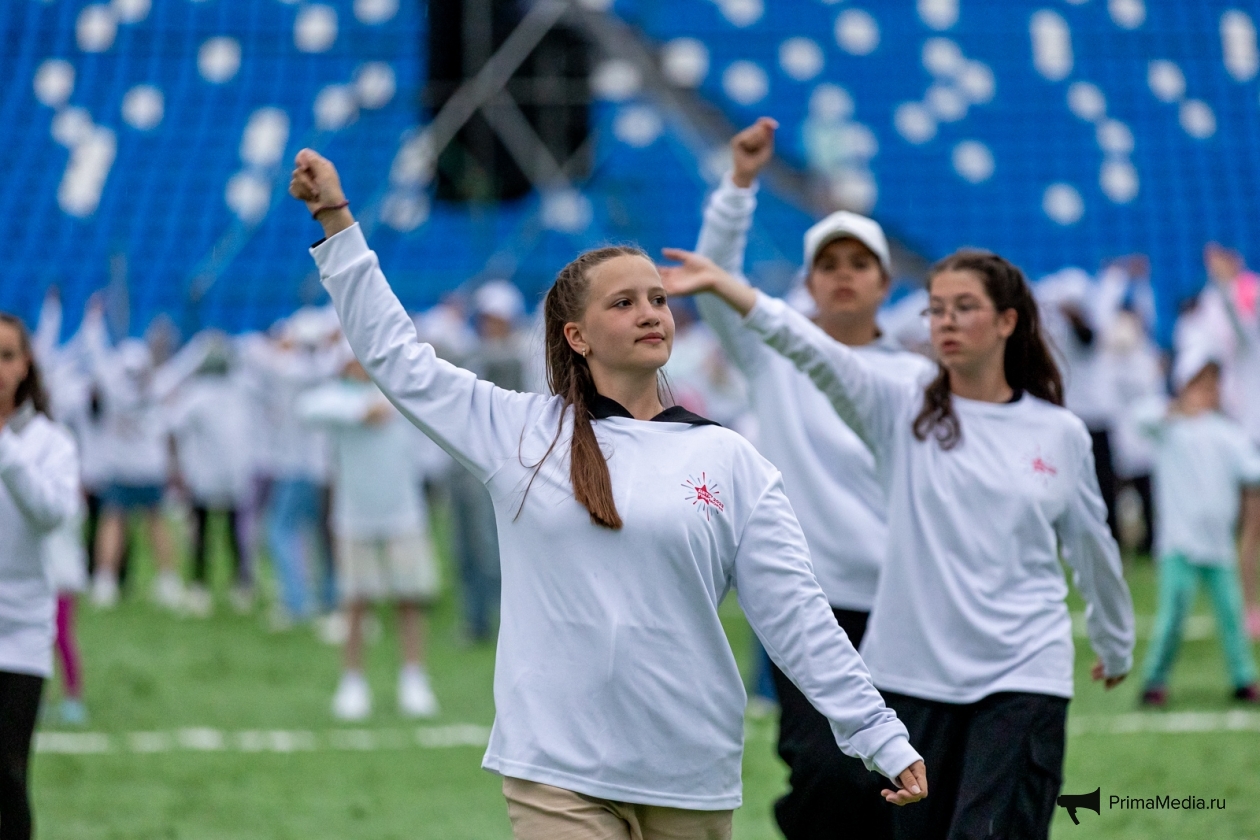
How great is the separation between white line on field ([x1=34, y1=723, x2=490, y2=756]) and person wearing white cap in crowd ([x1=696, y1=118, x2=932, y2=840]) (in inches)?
139

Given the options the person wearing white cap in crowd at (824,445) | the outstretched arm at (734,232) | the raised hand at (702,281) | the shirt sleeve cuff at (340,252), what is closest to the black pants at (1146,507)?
the person wearing white cap in crowd at (824,445)

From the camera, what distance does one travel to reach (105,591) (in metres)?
14.0

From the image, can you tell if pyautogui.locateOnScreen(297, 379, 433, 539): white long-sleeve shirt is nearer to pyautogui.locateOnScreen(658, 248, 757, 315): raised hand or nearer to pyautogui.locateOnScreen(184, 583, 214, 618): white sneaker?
pyautogui.locateOnScreen(184, 583, 214, 618): white sneaker

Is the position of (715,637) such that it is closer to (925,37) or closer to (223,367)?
(223,367)

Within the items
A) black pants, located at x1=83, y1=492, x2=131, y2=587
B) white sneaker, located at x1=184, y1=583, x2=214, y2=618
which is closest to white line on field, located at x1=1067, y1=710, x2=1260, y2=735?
white sneaker, located at x1=184, y1=583, x2=214, y2=618

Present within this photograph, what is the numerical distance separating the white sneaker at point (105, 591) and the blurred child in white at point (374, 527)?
4.54 meters

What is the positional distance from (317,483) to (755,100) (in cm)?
1537

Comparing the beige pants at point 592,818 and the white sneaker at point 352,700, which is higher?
the beige pants at point 592,818

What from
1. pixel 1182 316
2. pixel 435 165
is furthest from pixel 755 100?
pixel 1182 316

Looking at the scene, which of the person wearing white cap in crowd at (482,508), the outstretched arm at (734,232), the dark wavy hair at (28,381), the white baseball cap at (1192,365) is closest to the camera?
the outstretched arm at (734,232)

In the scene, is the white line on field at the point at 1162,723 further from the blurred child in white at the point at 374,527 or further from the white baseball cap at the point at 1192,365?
the blurred child in white at the point at 374,527

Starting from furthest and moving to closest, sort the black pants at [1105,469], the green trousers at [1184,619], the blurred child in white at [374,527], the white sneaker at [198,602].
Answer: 1. the white sneaker at [198,602]
2. the black pants at [1105,469]
3. the blurred child in white at [374,527]
4. the green trousers at [1184,619]

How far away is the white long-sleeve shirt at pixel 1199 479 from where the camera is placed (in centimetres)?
902

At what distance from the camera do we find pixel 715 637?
136 inches
